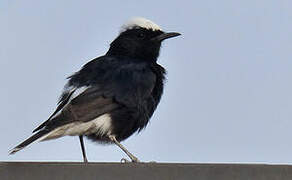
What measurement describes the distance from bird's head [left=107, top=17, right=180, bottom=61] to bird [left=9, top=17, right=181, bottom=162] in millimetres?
248

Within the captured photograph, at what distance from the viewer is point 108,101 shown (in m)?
5.87

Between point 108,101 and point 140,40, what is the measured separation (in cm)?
151

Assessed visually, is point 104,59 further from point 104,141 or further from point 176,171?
point 176,171

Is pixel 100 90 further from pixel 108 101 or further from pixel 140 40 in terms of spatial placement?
pixel 140 40

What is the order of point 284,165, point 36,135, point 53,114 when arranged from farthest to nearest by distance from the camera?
point 53,114 → point 36,135 → point 284,165

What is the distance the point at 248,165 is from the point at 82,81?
3277 mm

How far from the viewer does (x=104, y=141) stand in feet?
20.1

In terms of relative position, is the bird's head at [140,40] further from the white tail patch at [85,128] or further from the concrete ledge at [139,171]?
the concrete ledge at [139,171]

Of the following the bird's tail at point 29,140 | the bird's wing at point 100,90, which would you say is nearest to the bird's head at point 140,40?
the bird's wing at point 100,90

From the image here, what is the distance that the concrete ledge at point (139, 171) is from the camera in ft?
9.86

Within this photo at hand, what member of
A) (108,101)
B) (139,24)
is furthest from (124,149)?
(139,24)

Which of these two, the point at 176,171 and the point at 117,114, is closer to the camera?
the point at 176,171

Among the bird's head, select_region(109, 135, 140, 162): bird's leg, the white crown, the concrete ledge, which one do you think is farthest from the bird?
the concrete ledge

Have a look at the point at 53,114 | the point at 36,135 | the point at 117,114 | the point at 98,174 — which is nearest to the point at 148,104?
the point at 117,114
